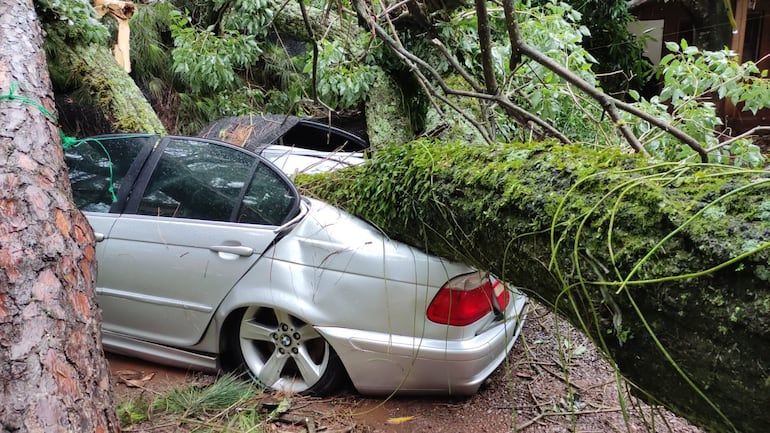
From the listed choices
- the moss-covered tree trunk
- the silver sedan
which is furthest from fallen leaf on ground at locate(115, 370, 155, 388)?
the moss-covered tree trunk

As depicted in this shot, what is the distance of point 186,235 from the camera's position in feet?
10.3

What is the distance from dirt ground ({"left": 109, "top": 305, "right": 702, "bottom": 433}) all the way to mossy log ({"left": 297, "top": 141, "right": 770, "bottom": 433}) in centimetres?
100

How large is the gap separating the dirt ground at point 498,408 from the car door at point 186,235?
0.47m

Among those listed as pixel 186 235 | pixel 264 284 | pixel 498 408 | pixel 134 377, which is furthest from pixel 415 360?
pixel 134 377

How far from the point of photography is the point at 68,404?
128 centimetres

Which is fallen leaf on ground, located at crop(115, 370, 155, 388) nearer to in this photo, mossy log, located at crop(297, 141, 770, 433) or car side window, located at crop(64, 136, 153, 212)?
car side window, located at crop(64, 136, 153, 212)

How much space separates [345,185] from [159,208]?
1.15m

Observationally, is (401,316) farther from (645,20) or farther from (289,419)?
(645,20)

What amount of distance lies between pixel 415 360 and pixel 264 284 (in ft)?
3.00

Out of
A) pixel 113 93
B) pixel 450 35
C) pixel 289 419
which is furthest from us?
pixel 113 93

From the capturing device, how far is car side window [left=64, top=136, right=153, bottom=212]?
11.3 ft

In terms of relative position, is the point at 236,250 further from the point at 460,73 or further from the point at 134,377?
the point at 460,73

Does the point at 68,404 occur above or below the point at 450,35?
below

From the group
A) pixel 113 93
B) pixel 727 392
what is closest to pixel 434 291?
pixel 727 392
